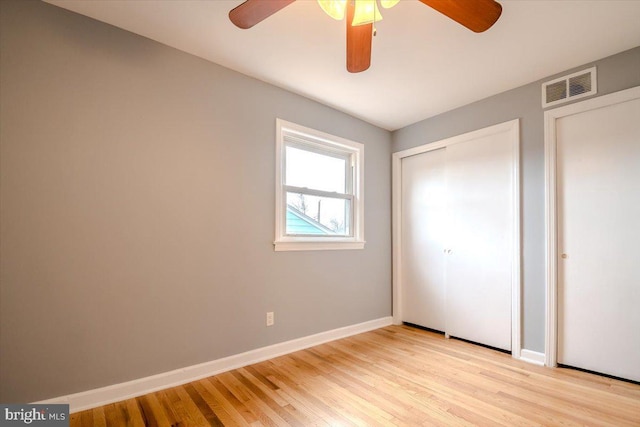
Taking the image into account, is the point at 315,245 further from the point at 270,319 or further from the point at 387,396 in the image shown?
the point at 387,396

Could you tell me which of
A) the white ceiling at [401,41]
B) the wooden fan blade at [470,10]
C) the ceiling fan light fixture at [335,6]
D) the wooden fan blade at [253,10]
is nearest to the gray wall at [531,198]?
the white ceiling at [401,41]

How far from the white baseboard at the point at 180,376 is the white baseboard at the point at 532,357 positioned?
165 cm

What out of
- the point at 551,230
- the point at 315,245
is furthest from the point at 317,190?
the point at 551,230

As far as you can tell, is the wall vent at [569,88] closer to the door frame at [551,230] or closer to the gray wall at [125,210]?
the door frame at [551,230]

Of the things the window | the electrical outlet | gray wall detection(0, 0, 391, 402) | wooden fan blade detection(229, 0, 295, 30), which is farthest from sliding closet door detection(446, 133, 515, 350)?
wooden fan blade detection(229, 0, 295, 30)

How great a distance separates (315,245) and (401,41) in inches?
73.9

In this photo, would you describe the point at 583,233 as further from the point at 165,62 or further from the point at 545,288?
the point at 165,62

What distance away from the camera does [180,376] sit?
2166 millimetres

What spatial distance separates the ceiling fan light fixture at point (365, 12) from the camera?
4.42 feet

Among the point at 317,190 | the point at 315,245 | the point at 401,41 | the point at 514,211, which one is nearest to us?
the point at 401,41

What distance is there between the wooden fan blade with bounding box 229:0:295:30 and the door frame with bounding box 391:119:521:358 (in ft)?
7.91

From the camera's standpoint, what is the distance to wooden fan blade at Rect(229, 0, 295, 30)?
1337 millimetres

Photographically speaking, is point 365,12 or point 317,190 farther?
point 317,190

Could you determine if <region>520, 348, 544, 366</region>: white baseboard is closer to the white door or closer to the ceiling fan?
the white door
